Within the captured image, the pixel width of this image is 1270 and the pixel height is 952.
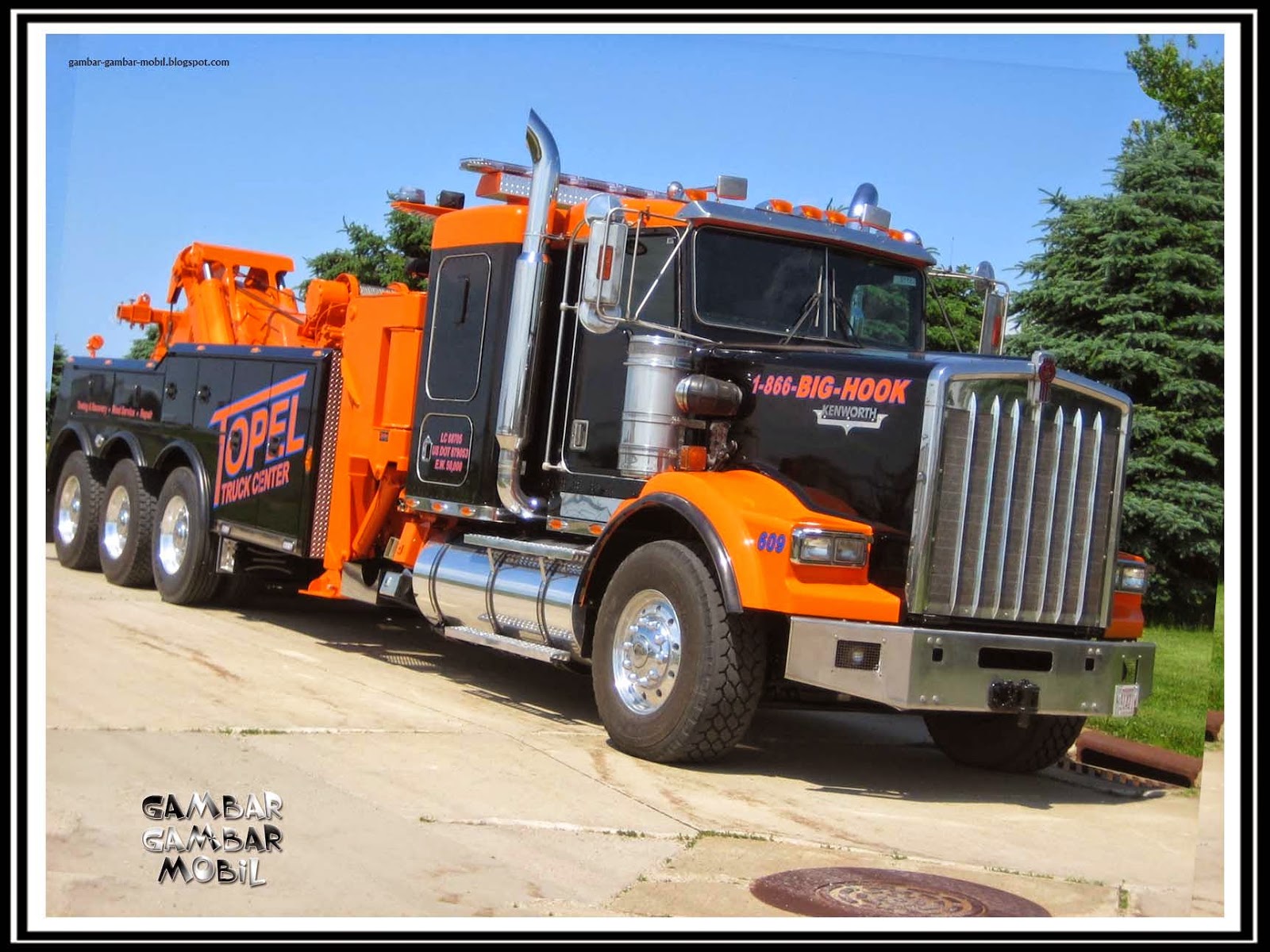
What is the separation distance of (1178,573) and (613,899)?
378 inches

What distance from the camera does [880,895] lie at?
17.6 ft

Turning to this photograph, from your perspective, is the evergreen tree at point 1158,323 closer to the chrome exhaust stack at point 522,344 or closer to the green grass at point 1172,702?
the green grass at point 1172,702

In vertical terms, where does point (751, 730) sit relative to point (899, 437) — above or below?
below

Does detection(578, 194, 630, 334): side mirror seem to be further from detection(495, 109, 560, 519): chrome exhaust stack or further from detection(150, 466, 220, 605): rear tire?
detection(150, 466, 220, 605): rear tire

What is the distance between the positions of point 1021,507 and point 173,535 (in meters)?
7.72

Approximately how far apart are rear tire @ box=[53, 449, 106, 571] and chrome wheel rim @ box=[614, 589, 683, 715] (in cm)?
758

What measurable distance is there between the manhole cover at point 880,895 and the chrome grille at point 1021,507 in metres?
1.52

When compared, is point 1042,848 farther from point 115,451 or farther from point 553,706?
point 115,451

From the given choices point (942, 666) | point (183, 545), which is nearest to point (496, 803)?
point (942, 666)

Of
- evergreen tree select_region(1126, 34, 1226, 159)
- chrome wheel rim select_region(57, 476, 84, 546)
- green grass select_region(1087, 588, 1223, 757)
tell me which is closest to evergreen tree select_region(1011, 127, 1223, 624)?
evergreen tree select_region(1126, 34, 1226, 159)

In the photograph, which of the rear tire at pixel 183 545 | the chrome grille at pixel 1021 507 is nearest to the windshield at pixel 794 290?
the chrome grille at pixel 1021 507

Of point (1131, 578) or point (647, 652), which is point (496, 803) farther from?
point (1131, 578)
